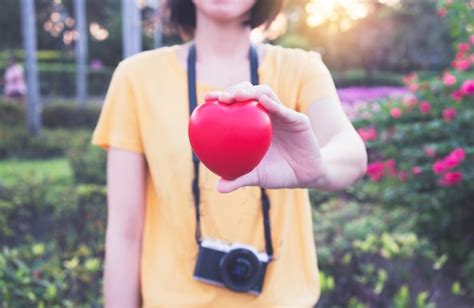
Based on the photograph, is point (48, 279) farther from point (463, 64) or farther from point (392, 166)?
point (463, 64)

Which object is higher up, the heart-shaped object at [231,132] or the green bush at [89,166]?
the heart-shaped object at [231,132]

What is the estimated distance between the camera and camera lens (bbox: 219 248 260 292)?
4.24 ft

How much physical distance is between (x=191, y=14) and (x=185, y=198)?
1.78 ft

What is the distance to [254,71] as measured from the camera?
54.8 inches

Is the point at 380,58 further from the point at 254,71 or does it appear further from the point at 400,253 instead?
the point at 254,71

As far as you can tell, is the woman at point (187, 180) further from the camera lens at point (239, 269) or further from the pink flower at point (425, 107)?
the pink flower at point (425, 107)

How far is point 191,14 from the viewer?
1587mm

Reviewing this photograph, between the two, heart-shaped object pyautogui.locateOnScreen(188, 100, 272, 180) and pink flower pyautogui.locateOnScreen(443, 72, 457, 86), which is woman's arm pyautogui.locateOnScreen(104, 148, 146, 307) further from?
pink flower pyautogui.locateOnScreen(443, 72, 457, 86)

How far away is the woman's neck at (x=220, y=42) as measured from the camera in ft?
4.67

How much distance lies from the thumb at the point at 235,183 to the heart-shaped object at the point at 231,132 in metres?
0.05

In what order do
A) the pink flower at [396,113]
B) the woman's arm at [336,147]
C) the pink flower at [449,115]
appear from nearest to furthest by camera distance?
1. the woman's arm at [336,147]
2. the pink flower at [449,115]
3. the pink flower at [396,113]

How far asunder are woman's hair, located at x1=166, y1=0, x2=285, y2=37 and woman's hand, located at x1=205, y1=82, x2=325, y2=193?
0.54 metres

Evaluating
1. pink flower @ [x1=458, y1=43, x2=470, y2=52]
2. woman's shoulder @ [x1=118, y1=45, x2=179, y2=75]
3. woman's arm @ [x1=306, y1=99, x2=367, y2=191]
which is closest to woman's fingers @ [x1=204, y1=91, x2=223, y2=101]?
woman's arm @ [x1=306, y1=99, x2=367, y2=191]

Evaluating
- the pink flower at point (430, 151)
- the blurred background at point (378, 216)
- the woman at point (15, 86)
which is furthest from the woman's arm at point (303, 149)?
the woman at point (15, 86)
